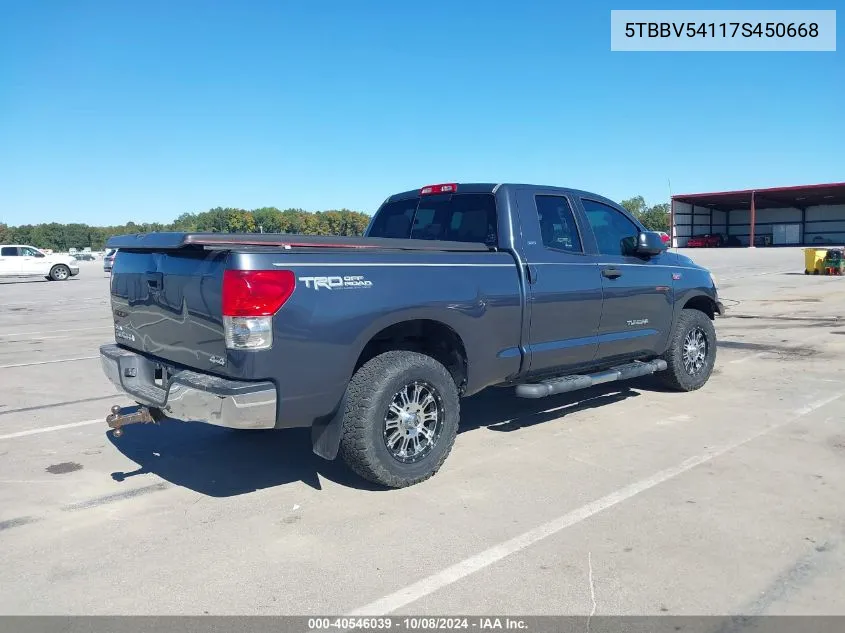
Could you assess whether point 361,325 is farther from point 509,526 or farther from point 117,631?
point 117,631

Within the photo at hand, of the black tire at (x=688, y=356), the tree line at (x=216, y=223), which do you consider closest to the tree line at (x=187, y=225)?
the tree line at (x=216, y=223)

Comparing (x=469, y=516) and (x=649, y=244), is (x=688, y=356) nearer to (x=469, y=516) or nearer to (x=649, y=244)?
(x=649, y=244)

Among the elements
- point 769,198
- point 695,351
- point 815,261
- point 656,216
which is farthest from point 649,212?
point 695,351

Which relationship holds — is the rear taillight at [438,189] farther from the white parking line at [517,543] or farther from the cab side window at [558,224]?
the white parking line at [517,543]

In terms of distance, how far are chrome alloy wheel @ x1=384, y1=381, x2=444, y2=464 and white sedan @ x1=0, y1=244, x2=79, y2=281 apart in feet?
111

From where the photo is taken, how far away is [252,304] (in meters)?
3.80

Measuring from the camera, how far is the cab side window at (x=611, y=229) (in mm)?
6137

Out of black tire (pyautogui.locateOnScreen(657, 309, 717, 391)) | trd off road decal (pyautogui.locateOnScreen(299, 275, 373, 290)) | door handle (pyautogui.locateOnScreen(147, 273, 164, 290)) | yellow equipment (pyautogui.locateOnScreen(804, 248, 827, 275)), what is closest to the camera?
trd off road decal (pyautogui.locateOnScreen(299, 275, 373, 290))

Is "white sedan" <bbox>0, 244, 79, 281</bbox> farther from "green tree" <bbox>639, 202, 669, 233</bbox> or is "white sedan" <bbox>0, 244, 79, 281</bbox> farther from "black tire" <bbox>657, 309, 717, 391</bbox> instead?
"green tree" <bbox>639, 202, 669, 233</bbox>

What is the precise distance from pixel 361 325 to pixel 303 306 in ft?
1.34

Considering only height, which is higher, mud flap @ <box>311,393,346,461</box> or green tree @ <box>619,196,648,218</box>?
green tree @ <box>619,196,648,218</box>

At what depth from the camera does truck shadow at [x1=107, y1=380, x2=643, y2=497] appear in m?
4.81

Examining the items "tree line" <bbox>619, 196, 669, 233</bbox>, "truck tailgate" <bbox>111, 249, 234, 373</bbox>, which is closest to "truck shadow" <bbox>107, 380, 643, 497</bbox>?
"truck tailgate" <bbox>111, 249, 234, 373</bbox>

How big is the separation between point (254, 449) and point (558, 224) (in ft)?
9.84
